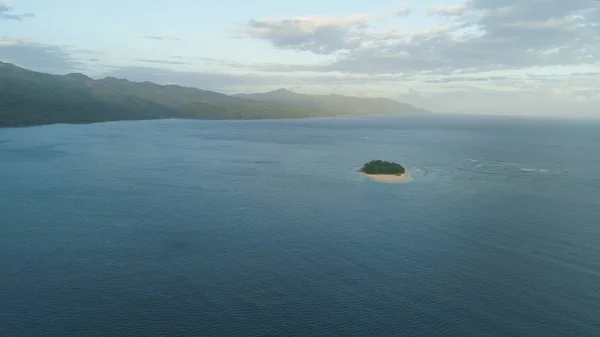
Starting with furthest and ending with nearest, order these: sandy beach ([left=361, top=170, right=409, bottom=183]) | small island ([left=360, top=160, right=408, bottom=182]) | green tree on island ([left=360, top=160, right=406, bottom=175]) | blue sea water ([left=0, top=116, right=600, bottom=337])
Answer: green tree on island ([left=360, top=160, right=406, bottom=175]) → small island ([left=360, top=160, right=408, bottom=182]) → sandy beach ([left=361, top=170, right=409, bottom=183]) → blue sea water ([left=0, top=116, right=600, bottom=337])

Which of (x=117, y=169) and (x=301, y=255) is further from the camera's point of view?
(x=117, y=169)

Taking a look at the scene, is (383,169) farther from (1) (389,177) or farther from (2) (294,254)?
(2) (294,254)

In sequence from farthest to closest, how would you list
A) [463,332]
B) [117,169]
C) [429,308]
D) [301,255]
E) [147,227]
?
1. [117,169]
2. [147,227]
3. [301,255]
4. [429,308]
5. [463,332]

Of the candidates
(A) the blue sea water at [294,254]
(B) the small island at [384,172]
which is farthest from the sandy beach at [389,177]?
(A) the blue sea water at [294,254]

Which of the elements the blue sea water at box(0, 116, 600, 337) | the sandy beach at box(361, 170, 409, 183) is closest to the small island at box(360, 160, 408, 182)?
the sandy beach at box(361, 170, 409, 183)

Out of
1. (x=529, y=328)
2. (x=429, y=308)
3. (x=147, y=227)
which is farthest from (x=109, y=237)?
(x=529, y=328)

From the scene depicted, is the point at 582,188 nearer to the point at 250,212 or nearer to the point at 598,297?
the point at 598,297

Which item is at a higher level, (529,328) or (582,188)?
(582,188)

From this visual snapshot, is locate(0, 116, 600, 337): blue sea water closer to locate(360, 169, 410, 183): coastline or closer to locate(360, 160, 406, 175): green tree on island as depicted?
locate(360, 169, 410, 183): coastline
